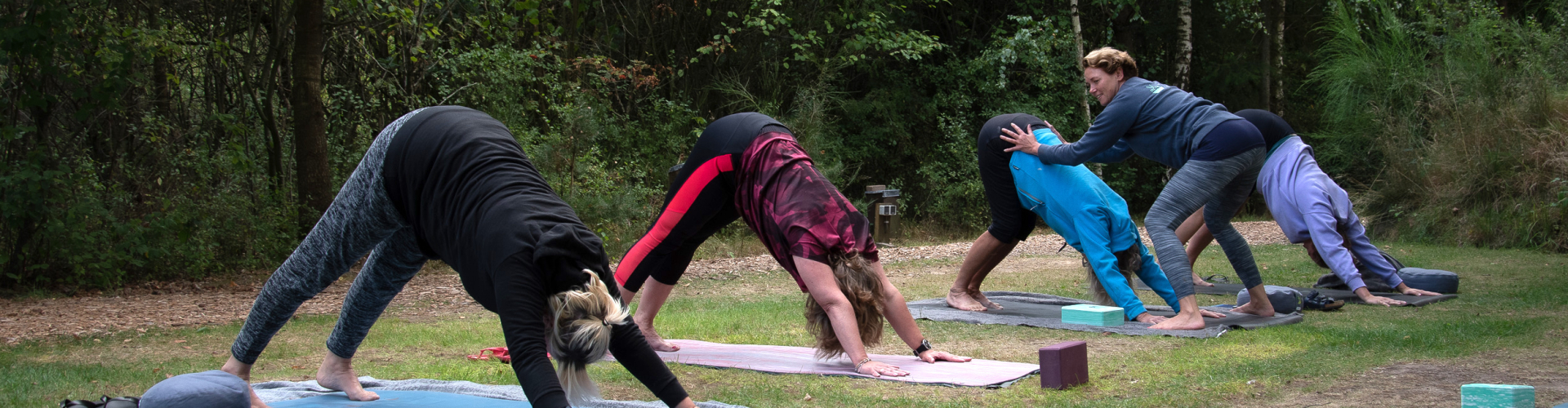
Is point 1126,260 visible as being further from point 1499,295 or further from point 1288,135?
point 1499,295

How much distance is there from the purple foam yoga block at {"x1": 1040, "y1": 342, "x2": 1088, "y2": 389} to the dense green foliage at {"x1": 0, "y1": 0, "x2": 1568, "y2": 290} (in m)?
6.64

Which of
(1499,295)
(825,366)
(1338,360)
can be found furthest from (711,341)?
(1499,295)

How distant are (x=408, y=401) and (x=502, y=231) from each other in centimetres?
136

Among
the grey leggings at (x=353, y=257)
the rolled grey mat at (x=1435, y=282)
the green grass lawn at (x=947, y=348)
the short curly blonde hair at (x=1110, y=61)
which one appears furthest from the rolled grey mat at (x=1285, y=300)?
the grey leggings at (x=353, y=257)

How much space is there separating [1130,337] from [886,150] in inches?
501

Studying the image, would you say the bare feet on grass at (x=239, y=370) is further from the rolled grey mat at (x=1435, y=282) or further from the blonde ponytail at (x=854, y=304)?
the rolled grey mat at (x=1435, y=282)

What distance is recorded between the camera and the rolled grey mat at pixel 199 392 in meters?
2.69

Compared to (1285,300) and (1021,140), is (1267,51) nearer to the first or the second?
(1285,300)

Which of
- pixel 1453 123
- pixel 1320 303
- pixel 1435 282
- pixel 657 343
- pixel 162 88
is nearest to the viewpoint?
pixel 657 343

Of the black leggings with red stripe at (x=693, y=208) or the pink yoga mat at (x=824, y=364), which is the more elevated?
the black leggings with red stripe at (x=693, y=208)

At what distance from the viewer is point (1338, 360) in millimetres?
3977

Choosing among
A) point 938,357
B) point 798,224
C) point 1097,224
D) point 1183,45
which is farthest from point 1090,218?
point 1183,45

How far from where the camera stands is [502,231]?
2.43m

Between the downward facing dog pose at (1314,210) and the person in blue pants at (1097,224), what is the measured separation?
3.72 feet
